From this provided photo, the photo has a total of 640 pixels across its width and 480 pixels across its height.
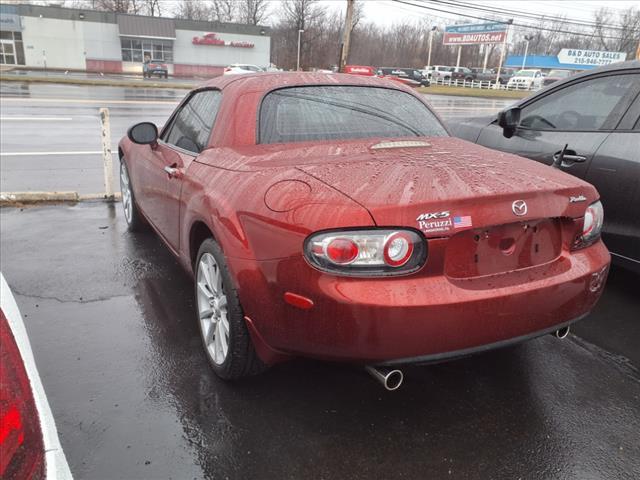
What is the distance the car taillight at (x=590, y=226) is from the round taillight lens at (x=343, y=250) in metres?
1.19

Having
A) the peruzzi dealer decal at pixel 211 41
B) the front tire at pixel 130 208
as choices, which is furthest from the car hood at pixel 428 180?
the peruzzi dealer decal at pixel 211 41

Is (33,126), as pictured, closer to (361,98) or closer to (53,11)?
(361,98)

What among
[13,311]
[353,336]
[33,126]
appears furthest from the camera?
[33,126]

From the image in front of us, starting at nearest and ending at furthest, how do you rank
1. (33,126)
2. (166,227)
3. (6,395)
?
1. (6,395)
2. (166,227)
3. (33,126)

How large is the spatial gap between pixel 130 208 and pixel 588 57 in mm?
70640

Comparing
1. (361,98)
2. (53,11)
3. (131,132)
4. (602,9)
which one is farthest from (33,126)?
(602,9)

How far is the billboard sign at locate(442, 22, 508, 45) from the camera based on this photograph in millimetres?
58906

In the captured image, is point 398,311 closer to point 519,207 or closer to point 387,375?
point 387,375

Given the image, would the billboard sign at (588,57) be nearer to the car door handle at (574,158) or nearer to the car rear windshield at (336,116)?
the car door handle at (574,158)

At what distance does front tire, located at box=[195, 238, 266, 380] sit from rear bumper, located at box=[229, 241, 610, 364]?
14 cm

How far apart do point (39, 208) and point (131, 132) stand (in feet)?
9.20

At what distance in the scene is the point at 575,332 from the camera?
3498 mm

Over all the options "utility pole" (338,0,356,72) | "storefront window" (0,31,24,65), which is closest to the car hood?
"utility pole" (338,0,356,72)

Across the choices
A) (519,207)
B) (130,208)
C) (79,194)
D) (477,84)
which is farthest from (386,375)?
(477,84)
